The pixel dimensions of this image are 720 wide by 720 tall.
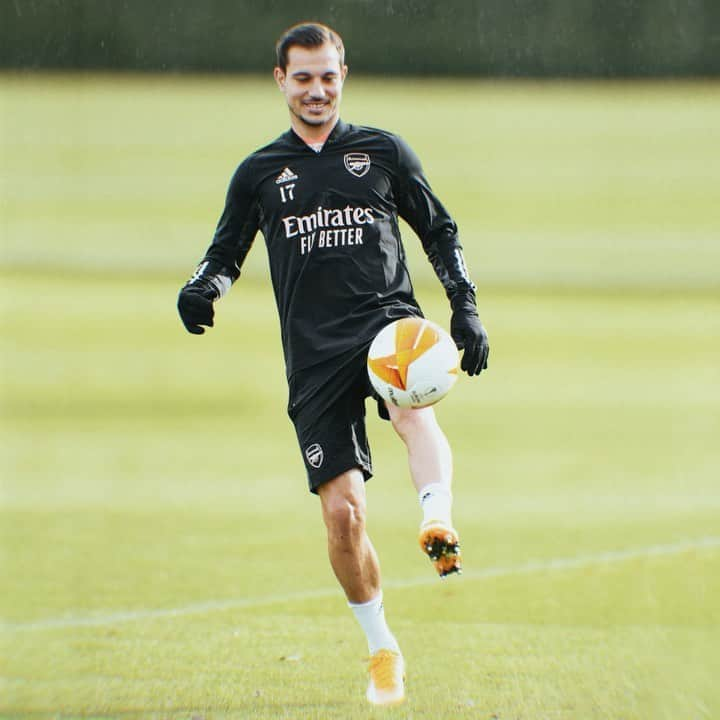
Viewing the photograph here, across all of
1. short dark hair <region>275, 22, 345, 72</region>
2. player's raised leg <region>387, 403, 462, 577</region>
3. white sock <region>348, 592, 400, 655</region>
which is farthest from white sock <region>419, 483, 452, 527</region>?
short dark hair <region>275, 22, 345, 72</region>

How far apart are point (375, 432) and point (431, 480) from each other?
6.38 m

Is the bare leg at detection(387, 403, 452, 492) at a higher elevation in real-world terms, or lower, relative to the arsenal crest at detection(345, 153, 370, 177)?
lower

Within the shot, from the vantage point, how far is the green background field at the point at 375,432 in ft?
17.8

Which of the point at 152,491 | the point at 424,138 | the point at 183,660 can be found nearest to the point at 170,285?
the point at 424,138

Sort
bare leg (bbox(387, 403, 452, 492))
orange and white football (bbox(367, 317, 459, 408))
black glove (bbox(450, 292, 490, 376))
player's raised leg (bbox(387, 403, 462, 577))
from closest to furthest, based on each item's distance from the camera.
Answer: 1. player's raised leg (bbox(387, 403, 462, 577))
2. orange and white football (bbox(367, 317, 459, 408))
3. bare leg (bbox(387, 403, 452, 492))
4. black glove (bbox(450, 292, 490, 376))

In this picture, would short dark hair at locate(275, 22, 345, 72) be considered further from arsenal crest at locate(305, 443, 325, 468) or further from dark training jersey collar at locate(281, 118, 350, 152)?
arsenal crest at locate(305, 443, 325, 468)

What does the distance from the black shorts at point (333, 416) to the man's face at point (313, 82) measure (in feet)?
2.97

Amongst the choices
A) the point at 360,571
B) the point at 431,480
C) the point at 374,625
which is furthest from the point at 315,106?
the point at 374,625

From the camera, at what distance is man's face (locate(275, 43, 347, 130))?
4707mm

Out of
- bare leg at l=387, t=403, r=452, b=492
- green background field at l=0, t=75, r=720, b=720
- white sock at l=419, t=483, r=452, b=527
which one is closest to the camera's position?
white sock at l=419, t=483, r=452, b=527

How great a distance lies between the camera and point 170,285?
1781 centimetres

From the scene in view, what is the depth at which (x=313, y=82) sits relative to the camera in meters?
4.73

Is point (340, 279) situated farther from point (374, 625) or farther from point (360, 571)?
point (374, 625)

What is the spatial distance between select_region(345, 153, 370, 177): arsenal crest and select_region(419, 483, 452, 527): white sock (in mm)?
1219
